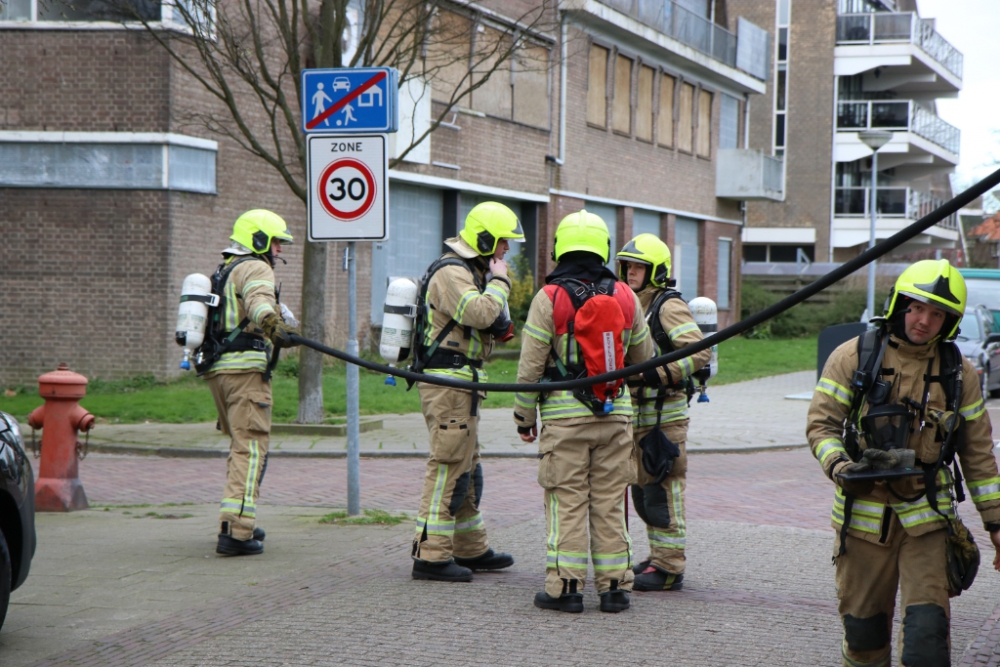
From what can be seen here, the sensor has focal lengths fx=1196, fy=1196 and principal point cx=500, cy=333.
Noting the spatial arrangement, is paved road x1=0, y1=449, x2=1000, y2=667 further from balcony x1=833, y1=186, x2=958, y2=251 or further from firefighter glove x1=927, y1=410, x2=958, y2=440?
balcony x1=833, y1=186, x2=958, y2=251

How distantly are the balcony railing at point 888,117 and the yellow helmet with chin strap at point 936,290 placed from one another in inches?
1845

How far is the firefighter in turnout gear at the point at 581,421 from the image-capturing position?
564 cm

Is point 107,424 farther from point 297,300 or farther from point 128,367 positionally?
point 297,300

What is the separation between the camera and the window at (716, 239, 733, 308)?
35.7 metres

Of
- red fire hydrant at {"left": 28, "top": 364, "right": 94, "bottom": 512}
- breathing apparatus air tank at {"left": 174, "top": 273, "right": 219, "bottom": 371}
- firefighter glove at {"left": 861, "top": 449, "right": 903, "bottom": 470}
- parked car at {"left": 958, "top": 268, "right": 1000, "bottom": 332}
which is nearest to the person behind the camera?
firefighter glove at {"left": 861, "top": 449, "right": 903, "bottom": 470}

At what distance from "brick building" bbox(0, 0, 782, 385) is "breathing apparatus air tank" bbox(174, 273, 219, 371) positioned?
5621mm

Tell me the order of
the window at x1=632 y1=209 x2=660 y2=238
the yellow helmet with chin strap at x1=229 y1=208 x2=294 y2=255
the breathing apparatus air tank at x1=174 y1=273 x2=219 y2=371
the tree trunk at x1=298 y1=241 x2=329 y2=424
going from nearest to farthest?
Answer: the breathing apparatus air tank at x1=174 y1=273 x2=219 y2=371
the yellow helmet with chin strap at x1=229 y1=208 x2=294 y2=255
the tree trunk at x1=298 y1=241 x2=329 y2=424
the window at x1=632 y1=209 x2=660 y2=238

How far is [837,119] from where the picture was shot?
164 feet

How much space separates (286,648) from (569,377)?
70.9 inches

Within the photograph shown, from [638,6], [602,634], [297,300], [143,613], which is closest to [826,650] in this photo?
[602,634]

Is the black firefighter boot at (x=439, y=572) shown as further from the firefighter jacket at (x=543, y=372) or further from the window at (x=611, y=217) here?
the window at (x=611, y=217)

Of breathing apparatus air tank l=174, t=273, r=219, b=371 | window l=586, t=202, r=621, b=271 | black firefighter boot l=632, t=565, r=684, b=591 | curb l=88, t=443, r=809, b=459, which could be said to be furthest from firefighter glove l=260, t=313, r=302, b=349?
window l=586, t=202, r=621, b=271

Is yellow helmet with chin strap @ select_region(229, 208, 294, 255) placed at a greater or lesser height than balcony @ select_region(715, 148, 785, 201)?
lesser

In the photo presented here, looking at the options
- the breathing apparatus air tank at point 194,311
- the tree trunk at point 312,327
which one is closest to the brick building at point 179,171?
the tree trunk at point 312,327
